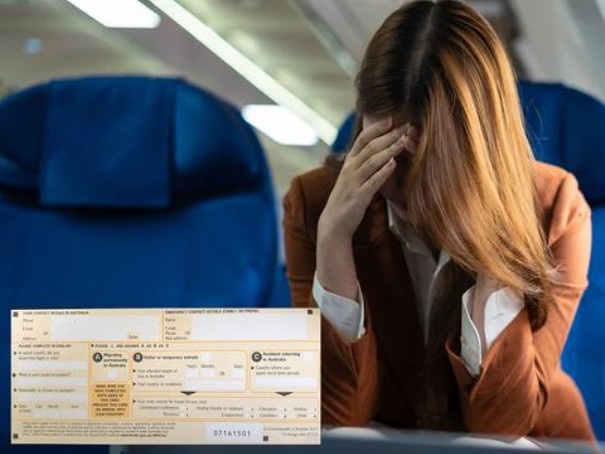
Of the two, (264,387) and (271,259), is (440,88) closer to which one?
(264,387)

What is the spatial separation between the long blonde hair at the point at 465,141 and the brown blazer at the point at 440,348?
0.04 metres

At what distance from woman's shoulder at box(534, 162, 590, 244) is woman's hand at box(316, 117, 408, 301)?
181mm

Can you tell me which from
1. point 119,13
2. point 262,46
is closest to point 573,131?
point 119,13

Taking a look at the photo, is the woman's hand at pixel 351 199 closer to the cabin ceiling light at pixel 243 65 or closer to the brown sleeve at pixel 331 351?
the brown sleeve at pixel 331 351

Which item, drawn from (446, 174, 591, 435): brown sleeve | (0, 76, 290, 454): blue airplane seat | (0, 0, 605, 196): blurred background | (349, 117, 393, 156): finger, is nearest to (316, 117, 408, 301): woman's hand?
(349, 117, 393, 156): finger

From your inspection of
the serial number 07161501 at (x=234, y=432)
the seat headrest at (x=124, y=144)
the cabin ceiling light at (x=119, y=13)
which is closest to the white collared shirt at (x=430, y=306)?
the serial number 07161501 at (x=234, y=432)

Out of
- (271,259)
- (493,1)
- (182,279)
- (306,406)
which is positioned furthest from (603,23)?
(306,406)

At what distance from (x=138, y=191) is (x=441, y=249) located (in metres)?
0.47

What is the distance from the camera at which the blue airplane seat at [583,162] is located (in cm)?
109

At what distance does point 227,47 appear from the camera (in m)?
2.52

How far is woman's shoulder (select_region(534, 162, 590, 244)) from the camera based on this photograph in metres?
0.96

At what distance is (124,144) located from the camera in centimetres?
122

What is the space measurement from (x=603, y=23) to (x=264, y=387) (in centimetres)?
106

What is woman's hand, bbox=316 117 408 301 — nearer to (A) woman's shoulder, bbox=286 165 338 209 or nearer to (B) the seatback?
(A) woman's shoulder, bbox=286 165 338 209
